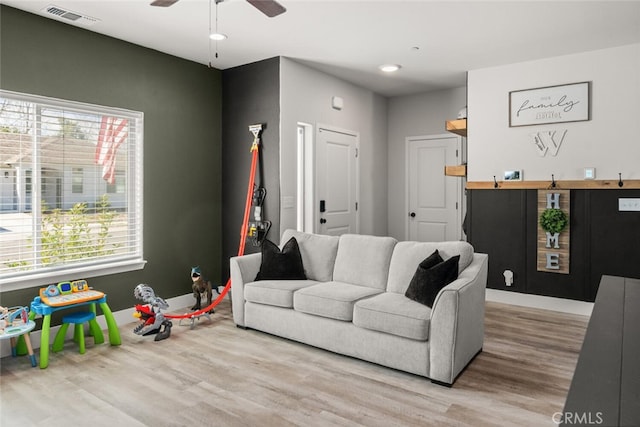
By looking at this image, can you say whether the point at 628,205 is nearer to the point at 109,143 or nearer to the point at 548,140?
the point at 548,140

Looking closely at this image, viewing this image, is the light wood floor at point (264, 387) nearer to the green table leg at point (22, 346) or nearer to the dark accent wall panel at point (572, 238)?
the green table leg at point (22, 346)

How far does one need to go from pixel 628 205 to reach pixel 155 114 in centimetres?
481

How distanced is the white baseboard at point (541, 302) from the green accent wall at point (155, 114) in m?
3.29

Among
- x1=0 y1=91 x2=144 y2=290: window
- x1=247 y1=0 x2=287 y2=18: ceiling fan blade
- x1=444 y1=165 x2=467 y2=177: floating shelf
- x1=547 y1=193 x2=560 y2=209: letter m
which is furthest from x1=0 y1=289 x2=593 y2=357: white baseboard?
x1=247 y1=0 x2=287 y2=18: ceiling fan blade

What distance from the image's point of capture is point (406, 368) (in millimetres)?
2955

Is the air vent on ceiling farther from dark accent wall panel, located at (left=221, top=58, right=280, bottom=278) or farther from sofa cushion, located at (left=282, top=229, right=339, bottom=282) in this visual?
sofa cushion, located at (left=282, top=229, right=339, bottom=282)

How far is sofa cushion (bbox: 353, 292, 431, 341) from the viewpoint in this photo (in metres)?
2.88

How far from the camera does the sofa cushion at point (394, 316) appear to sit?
2.88m

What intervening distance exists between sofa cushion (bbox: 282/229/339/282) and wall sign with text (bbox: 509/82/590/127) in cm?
258

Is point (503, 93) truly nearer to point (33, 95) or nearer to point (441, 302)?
point (441, 302)

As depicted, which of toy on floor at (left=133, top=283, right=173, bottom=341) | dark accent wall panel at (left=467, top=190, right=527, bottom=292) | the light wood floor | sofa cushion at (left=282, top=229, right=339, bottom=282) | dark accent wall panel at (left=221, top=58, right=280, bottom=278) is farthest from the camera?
dark accent wall panel at (left=467, top=190, right=527, bottom=292)

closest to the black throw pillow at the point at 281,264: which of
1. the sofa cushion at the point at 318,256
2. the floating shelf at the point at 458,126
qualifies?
the sofa cushion at the point at 318,256

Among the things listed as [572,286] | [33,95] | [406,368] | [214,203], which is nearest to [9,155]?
[33,95]

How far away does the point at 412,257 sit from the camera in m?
3.52
